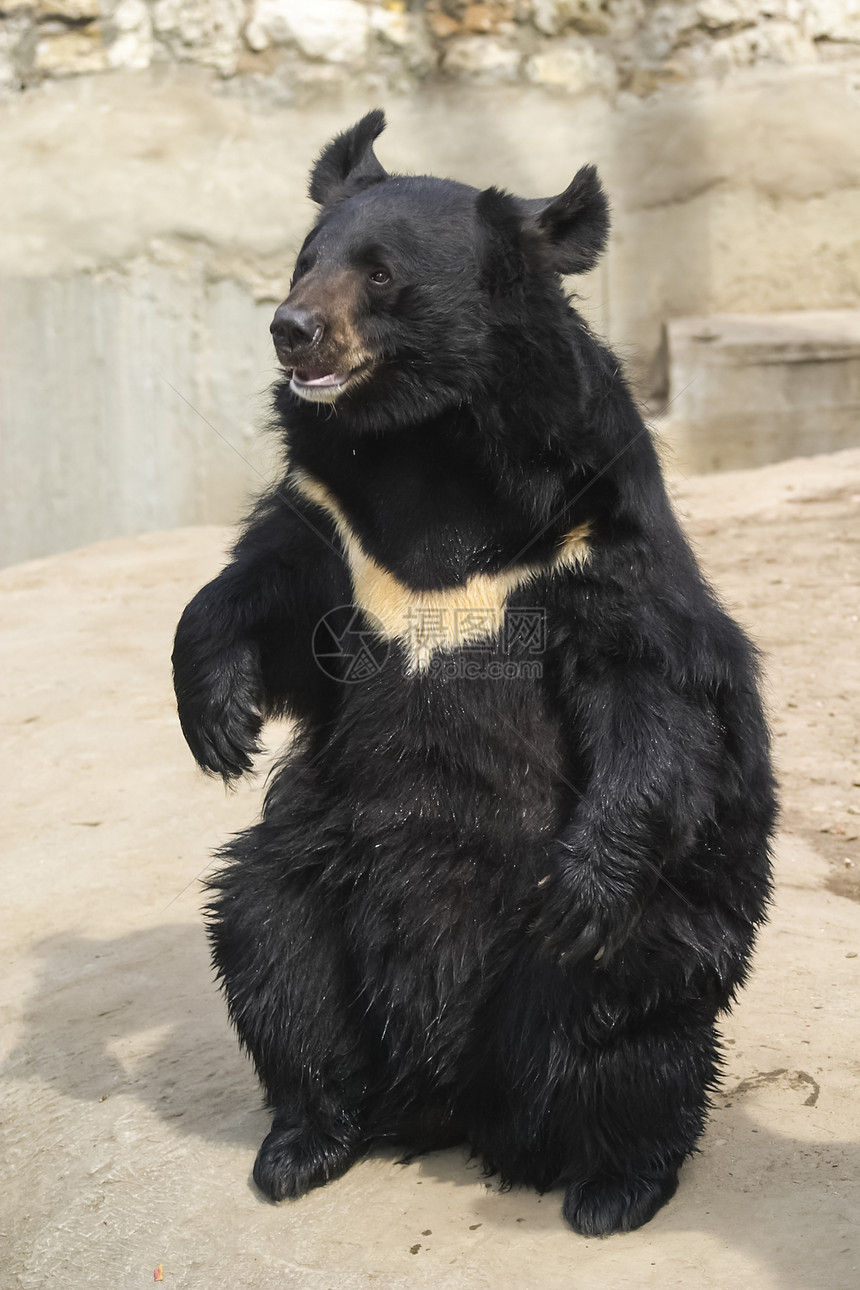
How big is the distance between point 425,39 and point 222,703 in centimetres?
695

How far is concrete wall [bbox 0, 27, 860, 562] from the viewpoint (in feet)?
27.3

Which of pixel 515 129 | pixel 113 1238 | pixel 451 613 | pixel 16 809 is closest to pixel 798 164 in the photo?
pixel 515 129

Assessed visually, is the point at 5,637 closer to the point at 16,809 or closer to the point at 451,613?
the point at 16,809

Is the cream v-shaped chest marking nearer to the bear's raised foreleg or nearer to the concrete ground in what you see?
the bear's raised foreleg

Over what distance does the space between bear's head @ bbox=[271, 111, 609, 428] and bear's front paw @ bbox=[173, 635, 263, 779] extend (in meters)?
0.51

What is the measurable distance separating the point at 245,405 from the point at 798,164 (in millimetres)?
3679

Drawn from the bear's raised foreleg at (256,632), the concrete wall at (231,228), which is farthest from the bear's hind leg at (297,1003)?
the concrete wall at (231,228)

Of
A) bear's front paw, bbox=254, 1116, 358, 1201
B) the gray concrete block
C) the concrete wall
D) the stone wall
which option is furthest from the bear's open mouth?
the stone wall

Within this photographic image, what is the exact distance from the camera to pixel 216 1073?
3131mm

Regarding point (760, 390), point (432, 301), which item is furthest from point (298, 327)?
point (760, 390)

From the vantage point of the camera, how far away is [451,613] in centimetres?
258

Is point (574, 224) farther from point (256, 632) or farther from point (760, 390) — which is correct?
point (760, 390)

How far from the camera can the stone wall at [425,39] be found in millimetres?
8164

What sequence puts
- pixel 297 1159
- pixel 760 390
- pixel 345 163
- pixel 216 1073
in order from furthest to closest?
1. pixel 760 390
2. pixel 216 1073
3. pixel 345 163
4. pixel 297 1159
